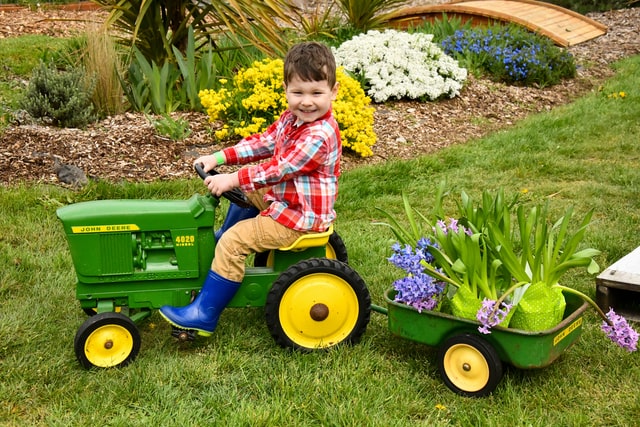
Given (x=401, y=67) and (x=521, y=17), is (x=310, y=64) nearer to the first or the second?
(x=401, y=67)

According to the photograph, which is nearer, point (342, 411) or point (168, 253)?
point (342, 411)

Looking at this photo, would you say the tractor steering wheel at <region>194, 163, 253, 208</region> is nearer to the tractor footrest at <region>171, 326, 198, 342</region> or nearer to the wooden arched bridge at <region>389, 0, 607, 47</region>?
the tractor footrest at <region>171, 326, 198, 342</region>

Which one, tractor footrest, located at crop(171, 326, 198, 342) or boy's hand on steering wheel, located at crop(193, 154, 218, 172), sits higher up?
boy's hand on steering wheel, located at crop(193, 154, 218, 172)

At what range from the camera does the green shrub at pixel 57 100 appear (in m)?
6.20

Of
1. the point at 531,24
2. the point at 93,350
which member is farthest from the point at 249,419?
the point at 531,24

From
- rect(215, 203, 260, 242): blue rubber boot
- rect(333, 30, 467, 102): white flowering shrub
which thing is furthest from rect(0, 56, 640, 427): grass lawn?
rect(333, 30, 467, 102): white flowering shrub

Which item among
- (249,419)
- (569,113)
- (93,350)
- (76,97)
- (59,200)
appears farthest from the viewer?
(569,113)

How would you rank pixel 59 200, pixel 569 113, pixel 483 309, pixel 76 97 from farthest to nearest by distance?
pixel 569 113 < pixel 76 97 < pixel 59 200 < pixel 483 309

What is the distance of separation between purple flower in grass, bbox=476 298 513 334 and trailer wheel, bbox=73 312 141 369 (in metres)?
1.38

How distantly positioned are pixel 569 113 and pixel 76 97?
4740 millimetres

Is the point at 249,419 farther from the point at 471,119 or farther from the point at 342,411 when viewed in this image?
the point at 471,119

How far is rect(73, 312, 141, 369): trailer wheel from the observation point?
10.1 ft

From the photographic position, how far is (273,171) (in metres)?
3.14

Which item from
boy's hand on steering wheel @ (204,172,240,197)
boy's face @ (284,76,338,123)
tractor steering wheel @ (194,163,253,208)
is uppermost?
boy's face @ (284,76,338,123)
